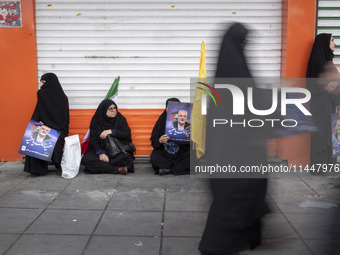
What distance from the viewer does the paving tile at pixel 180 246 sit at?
3.86m

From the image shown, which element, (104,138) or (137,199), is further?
(104,138)

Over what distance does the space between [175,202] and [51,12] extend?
3.91 metres

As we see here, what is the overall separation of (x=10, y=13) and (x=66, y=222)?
13.2 ft

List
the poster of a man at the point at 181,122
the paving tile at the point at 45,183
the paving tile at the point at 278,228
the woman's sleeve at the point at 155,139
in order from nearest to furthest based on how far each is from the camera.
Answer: the paving tile at the point at 278,228
the paving tile at the point at 45,183
the poster of a man at the point at 181,122
the woman's sleeve at the point at 155,139

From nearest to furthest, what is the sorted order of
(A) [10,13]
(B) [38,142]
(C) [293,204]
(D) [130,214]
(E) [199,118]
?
(D) [130,214] → (C) [293,204] → (E) [199,118] → (B) [38,142] → (A) [10,13]

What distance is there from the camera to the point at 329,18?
22.9 feet

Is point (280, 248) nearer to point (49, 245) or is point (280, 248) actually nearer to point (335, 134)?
point (49, 245)

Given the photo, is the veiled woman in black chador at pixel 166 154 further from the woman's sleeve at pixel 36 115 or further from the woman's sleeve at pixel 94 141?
the woman's sleeve at pixel 36 115

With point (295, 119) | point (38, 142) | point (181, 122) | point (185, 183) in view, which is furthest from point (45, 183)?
point (295, 119)

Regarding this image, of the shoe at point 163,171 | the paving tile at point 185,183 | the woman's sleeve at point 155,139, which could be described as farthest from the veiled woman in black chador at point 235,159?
the woman's sleeve at point 155,139

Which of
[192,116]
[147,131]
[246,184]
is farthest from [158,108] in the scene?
[246,184]

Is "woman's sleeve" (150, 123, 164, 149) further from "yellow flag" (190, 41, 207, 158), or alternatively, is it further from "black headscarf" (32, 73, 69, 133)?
"black headscarf" (32, 73, 69, 133)

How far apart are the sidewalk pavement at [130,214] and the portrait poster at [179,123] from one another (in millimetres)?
632

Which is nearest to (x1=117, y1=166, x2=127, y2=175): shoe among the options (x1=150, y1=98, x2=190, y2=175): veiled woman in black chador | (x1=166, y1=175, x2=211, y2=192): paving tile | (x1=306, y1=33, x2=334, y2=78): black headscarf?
(x1=150, y1=98, x2=190, y2=175): veiled woman in black chador
